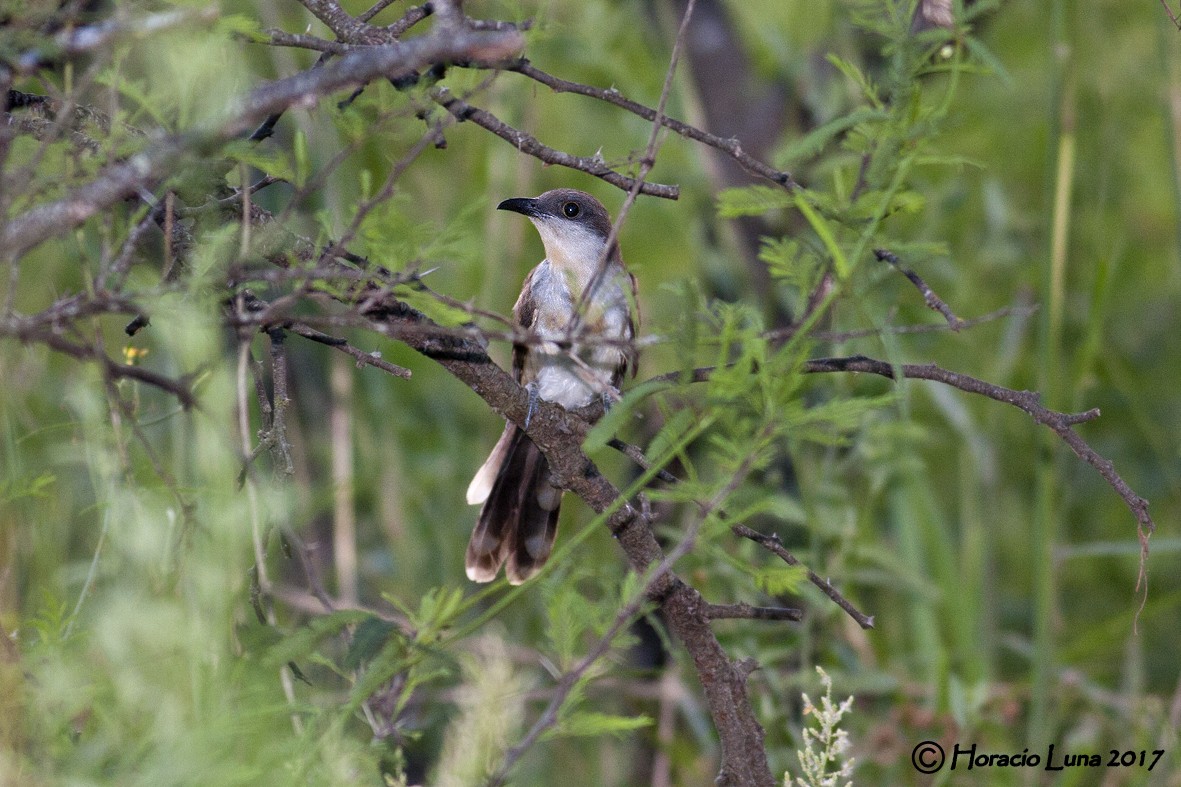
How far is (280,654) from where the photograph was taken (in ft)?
6.72

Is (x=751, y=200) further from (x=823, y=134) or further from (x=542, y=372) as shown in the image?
(x=542, y=372)

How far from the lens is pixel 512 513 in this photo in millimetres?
4492

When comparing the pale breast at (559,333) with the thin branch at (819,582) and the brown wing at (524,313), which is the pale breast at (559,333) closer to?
the brown wing at (524,313)

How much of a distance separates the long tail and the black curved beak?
102 cm

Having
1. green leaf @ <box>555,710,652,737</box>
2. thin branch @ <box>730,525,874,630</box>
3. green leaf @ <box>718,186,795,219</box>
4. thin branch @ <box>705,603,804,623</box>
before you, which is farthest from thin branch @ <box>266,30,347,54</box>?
thin branch @ <box>705,603,804,623</box>

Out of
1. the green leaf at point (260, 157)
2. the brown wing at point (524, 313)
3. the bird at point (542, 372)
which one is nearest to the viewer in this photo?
the green leaf at point (260, 157)

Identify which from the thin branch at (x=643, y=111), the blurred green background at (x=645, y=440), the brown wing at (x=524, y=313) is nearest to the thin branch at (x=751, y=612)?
the blurred green background at (x=645, y=440)

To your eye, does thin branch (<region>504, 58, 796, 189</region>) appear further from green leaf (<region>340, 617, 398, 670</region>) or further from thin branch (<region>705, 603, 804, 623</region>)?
green leaf (<region>340, 617, 398, 670</region>)

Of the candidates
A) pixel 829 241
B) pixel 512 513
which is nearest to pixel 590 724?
pixel 829 241

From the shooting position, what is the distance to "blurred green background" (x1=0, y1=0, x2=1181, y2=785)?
6.82ft

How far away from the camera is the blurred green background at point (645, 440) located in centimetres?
208

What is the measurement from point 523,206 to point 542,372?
29.0 inches

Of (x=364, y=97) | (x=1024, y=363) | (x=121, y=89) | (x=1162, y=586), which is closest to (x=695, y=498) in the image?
(x=364, y=97)

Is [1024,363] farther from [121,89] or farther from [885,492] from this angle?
[121,89]
